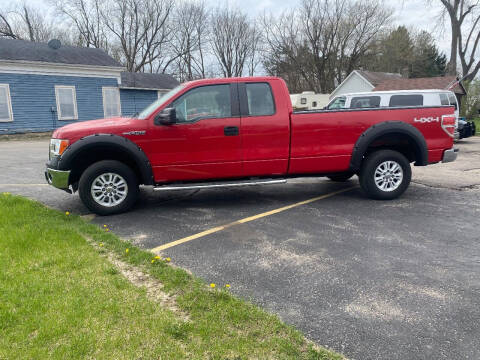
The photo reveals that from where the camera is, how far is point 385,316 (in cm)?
267

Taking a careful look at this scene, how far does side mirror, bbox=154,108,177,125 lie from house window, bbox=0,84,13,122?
18894mm

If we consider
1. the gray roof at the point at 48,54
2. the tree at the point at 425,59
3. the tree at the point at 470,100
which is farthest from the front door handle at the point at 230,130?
the tree at the point at 425,59

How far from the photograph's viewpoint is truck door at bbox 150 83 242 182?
520 cm

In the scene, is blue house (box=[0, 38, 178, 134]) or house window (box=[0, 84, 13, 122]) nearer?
house window (box=[0, 84, 13, 122])

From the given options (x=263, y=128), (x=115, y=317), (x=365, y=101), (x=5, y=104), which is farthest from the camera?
(x=5, y=104)

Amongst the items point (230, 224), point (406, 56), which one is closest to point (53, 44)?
point (230, 224)

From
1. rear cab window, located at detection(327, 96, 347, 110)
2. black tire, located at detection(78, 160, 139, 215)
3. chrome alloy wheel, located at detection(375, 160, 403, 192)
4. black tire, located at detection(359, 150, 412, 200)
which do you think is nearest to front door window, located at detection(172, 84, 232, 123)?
black tire, located at detection(78, 160, 139, 215)

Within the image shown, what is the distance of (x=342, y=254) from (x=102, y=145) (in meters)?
3.62

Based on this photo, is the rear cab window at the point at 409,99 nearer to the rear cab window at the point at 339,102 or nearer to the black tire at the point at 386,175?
the rear cab window at the point at 339,102

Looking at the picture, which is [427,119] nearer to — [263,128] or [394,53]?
[263,128]

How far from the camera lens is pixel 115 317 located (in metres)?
2.58

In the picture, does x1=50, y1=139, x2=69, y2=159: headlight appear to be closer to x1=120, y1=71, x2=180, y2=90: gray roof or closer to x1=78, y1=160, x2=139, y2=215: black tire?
x1=78, y1=160, x2=139, y2=215: black tire

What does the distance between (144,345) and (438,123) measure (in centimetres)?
561

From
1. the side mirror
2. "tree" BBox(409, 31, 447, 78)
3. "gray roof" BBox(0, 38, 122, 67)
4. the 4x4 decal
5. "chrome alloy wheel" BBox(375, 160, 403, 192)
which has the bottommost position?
"chrome alloy wheel" BBox(375, 160, 403, 192)
